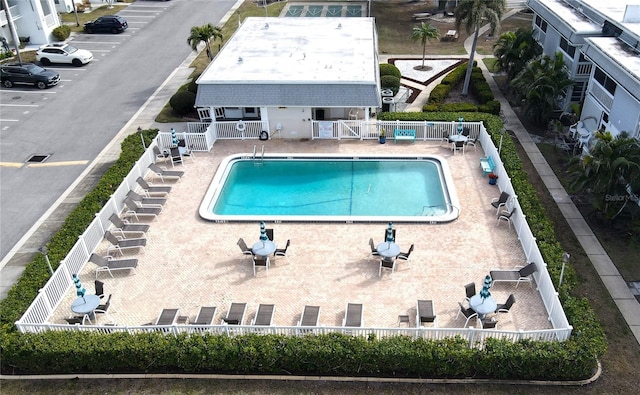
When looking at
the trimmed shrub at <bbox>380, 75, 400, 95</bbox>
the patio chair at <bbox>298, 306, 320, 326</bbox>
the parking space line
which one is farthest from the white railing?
the trimmed shrub at <bbox>380, 75, 400, 95</bbox>

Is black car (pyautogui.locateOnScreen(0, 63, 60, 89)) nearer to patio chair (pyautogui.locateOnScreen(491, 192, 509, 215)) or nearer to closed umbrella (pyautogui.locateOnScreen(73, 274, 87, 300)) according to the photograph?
closed umbrella (pyautogui.locateOnScreen(73, 274, 87, 300))

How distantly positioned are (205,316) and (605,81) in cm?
2182

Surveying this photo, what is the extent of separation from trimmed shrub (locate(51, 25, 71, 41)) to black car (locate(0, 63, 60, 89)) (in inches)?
390

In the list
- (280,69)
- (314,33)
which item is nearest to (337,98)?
(280,69)

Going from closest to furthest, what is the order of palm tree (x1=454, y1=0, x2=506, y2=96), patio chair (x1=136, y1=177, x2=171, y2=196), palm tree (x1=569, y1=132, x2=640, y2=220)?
1. palm tree (x1=569, y1=132, x2=640, y2=220)
2. patio chair (x1=136, y1=177, x2=171, y2=196)
3. palm tree (x1=454, y1=0, x2=506, y2=96)

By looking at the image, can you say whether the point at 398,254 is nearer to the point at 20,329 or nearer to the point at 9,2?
the point at 20,329

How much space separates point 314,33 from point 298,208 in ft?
51.9

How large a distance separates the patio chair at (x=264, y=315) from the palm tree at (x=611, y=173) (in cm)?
1322

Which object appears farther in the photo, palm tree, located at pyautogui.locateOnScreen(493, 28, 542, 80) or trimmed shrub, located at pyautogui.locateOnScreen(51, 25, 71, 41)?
trimmed shrub, located at pyautogui.locateOnScreen(51, 25, 71, 41)

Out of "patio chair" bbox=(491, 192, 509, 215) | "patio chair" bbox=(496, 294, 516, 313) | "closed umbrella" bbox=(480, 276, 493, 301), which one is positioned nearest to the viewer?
"closed umbrella" bbox=(480, 276, 493, 301)

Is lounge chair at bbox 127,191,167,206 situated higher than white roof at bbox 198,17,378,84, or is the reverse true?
white roof at bbox 198,17,378,84

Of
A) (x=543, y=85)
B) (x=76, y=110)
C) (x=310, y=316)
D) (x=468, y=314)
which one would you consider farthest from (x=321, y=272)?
(x=76, y=110)

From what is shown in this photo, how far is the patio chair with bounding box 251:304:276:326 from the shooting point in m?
16.3

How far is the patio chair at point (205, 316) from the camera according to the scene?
647 inches
